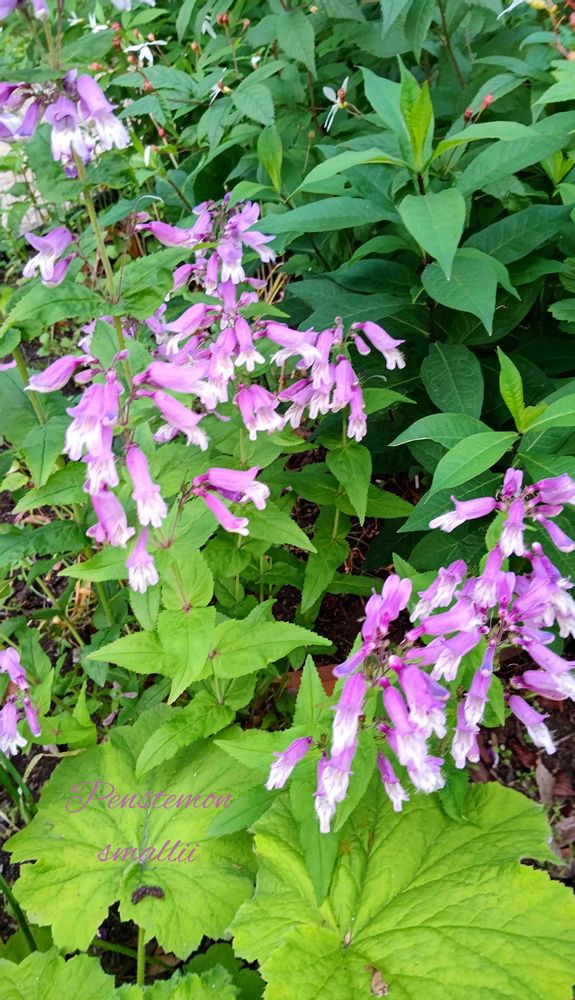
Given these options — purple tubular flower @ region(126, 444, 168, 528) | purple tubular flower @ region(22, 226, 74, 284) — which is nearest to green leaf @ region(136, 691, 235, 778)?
purple tubular flower @ region(126, 444, 168, 528)

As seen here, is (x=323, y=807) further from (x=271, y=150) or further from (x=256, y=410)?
(x=271, y=150)

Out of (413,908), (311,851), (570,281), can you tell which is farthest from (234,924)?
(570,281)

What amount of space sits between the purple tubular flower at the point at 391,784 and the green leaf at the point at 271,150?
1.97 meters

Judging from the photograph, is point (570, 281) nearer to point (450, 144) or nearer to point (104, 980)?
point (450, 144)

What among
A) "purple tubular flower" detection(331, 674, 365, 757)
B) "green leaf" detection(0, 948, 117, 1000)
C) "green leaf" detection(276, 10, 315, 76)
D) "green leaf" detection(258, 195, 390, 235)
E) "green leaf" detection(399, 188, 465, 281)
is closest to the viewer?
"purple tubular flower" detection(331, 674, 365, 757)

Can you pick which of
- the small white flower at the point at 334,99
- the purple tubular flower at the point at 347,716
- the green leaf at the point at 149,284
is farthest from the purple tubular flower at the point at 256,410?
the small white flower at the point at 334,99

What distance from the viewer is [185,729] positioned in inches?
85.9

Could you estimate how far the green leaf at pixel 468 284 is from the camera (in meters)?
1.89

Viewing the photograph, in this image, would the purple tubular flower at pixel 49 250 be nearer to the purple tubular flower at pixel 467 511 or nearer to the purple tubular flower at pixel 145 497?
the purple tubular flower at pixel 145 497

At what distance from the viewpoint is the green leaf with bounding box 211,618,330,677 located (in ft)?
6.72

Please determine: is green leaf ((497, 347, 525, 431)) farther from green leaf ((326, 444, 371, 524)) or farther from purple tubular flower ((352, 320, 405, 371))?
green leaf ((326, 444, 371, 524))

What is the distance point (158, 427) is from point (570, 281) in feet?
4.43

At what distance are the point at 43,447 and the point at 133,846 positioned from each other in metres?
1.28

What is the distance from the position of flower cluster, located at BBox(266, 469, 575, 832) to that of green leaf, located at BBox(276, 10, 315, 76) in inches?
70.5
